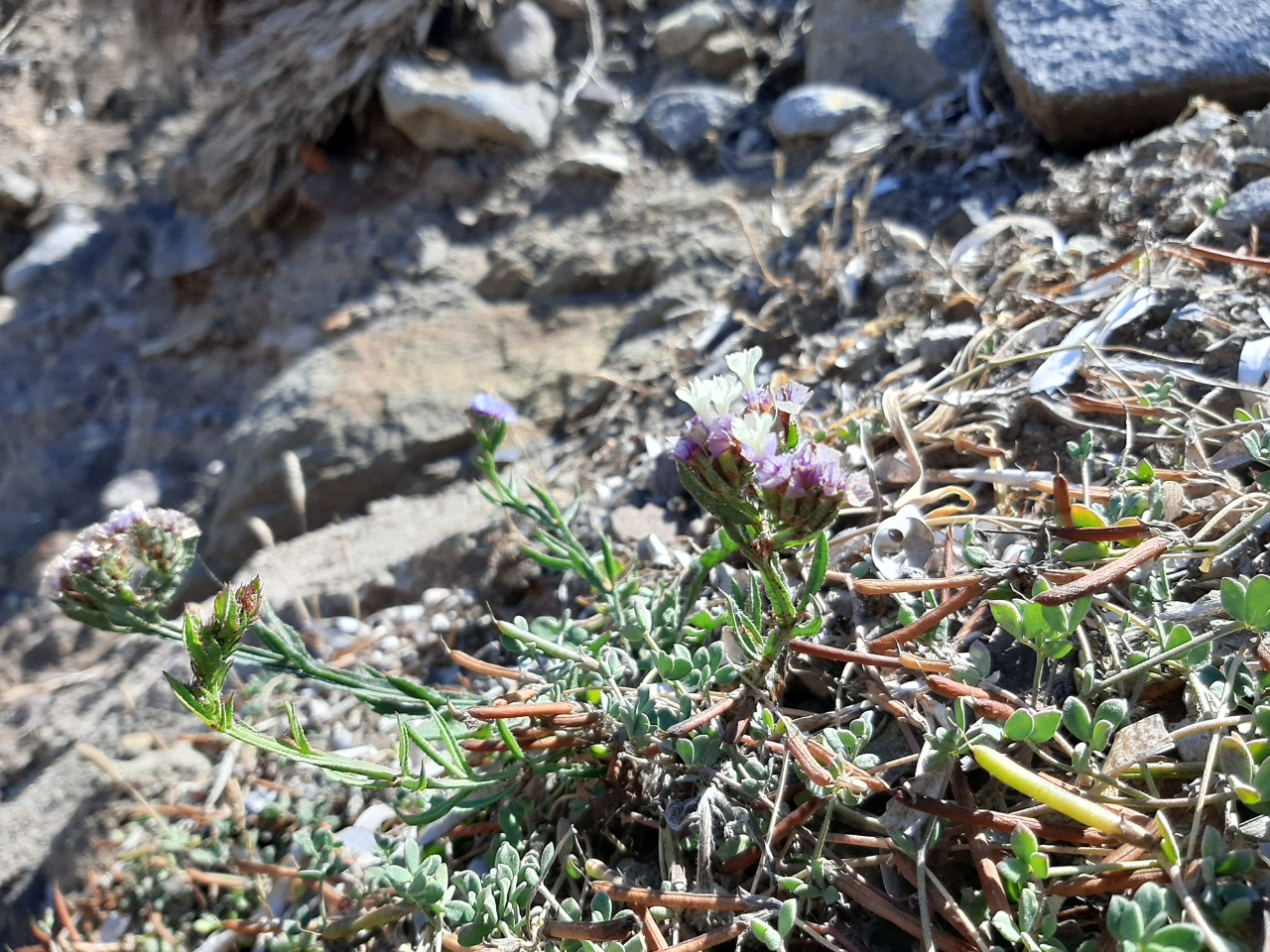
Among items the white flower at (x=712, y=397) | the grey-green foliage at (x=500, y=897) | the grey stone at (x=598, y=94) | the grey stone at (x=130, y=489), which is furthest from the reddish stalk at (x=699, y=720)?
the grey stone at (x=598, y=94)

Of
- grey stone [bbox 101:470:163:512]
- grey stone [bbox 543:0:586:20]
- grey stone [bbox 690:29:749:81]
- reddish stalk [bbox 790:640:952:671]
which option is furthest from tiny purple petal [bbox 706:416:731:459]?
grey stone [bbox 543:0:586:20]

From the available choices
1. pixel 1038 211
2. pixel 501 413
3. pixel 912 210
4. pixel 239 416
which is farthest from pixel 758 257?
pixel 239 416

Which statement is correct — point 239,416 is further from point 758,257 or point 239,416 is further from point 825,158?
point 825,158

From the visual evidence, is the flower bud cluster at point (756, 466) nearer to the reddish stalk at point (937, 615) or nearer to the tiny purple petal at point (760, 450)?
the tiny purple petal at point (760, 450)

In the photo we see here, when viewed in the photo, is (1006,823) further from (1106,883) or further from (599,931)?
(599,931)

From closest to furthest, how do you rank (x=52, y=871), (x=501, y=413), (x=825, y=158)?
(x=501, y=413) < (x=52, y=871) < (x=825, y=158)

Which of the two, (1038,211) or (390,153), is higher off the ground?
(390,153)

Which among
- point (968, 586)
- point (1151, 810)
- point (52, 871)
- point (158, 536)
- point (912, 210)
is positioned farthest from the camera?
point (912, 210)

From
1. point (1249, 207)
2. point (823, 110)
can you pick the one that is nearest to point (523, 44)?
point (823, 110)
